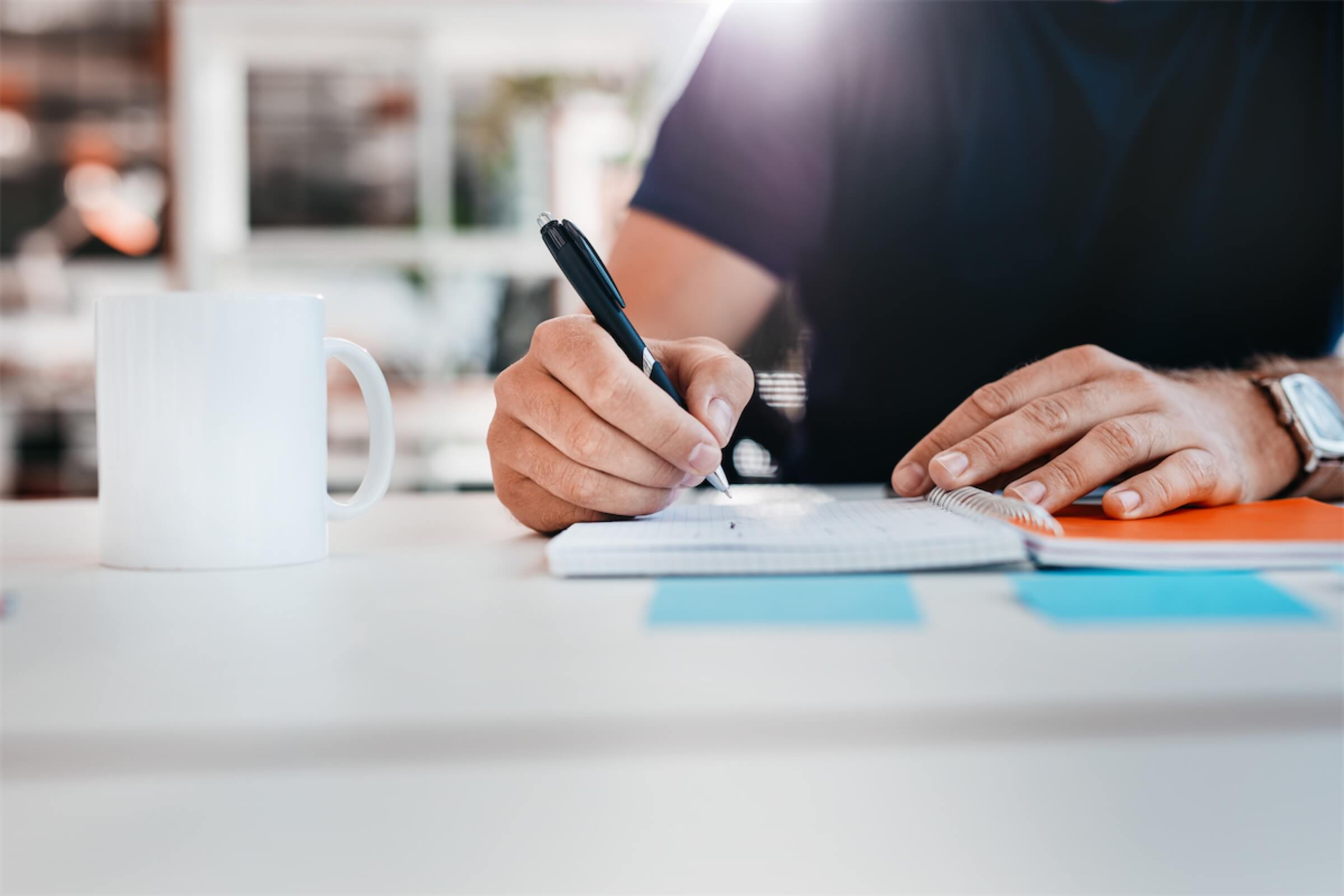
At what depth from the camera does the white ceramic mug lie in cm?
43

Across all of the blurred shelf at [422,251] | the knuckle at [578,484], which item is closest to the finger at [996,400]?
the knuckle at [578,484]

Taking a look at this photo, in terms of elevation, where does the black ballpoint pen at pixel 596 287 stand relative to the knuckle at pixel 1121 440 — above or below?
above

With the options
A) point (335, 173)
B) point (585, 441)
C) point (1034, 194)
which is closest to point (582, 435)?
point (585, 441)

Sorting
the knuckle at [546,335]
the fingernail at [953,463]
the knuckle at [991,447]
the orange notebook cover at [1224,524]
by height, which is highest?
the knuckle at [546,335]

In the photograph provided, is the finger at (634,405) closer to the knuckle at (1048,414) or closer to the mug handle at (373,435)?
the mug handle at (373,435)

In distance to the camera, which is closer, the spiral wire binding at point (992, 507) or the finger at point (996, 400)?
the spiral wire binding at point (992, 507)

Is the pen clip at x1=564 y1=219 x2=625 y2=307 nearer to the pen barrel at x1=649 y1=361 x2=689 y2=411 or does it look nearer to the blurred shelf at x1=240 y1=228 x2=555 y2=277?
the pen barrel at x1=649 y1=361 x2=689 y2=411

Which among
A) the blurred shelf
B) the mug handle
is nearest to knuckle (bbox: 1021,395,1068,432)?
the mug handle

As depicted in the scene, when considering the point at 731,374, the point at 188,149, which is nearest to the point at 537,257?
the point at 188,149

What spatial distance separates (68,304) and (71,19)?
2.65 ft

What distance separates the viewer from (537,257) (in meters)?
2.59

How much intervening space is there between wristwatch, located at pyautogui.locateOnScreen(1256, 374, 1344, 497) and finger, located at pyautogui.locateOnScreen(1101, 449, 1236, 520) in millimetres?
178

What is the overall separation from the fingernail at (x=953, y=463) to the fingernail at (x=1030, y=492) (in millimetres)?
33

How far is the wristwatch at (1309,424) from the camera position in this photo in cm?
72
